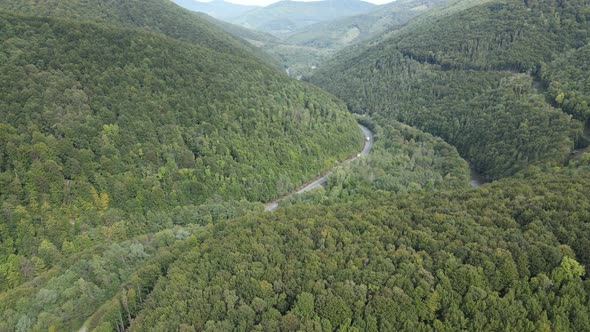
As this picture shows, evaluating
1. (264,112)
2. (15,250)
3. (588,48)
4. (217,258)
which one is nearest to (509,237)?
(217,258)

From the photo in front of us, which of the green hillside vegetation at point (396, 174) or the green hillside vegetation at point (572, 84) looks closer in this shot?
the green hillside vegetation at point (396, 174)

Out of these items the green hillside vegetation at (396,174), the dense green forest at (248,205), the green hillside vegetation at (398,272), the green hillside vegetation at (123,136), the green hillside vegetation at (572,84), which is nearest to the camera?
the green hillside vegetation at (398,272)

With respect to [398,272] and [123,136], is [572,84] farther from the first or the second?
[123,136]

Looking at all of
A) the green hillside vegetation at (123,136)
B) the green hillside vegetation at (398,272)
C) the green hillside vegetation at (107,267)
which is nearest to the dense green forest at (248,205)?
the green hillside vegetation at (398,272)

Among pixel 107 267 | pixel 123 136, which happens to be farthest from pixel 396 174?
pixel 107 267

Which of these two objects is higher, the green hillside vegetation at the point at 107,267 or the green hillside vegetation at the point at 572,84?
the green hillside vegetation at the point at 572,84

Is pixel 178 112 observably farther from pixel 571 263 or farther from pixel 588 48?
pixel 588 48

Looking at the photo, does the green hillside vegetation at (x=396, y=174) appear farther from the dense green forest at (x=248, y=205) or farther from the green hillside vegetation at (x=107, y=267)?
the green hillside vegetation at (x=107, y=267)
